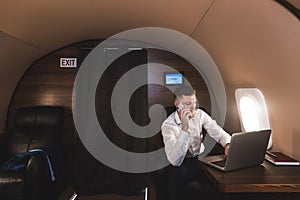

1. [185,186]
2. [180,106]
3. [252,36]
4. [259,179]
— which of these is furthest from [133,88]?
[259,179]

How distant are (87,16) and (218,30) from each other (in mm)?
1217

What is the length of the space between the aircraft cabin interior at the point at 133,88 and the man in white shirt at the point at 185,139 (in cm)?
9

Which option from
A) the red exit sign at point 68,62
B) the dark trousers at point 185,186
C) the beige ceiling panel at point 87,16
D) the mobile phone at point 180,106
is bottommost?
the dark trousers at point 185,186

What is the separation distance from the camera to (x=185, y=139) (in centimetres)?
185

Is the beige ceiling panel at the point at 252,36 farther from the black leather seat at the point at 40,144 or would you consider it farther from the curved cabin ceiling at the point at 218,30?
the black leather seat at the point at 40,144

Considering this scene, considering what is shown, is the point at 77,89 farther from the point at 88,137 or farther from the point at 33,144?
the point at 33,144

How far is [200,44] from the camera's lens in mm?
2551

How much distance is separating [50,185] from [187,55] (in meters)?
2.25

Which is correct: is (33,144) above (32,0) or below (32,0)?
below

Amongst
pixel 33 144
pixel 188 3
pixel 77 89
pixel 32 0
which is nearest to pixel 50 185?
pixel 33 144

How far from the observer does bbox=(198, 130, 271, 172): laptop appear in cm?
149

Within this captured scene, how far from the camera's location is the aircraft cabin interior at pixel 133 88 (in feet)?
4.99

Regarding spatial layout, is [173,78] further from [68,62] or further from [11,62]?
[11,62]

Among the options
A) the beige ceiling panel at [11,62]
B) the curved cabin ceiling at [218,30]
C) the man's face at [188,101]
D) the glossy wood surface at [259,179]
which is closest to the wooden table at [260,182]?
the glossy wood surface at [259,179]
